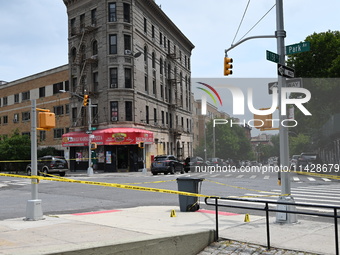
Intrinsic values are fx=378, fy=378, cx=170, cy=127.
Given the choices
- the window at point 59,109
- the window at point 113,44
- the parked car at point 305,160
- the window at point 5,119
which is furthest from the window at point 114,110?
the window at point 5,119

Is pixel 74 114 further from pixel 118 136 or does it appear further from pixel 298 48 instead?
pixel 298 48

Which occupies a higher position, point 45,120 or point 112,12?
point 112,12

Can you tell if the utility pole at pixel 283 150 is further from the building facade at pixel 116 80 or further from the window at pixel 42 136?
the window at pixel 42 136

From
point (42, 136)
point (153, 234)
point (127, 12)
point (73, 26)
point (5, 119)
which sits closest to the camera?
point (153, 234)

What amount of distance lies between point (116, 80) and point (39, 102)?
15.5 m

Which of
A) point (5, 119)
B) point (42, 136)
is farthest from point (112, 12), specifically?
point (5, 119)

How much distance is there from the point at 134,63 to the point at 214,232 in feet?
113

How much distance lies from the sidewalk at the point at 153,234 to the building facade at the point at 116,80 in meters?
26.9

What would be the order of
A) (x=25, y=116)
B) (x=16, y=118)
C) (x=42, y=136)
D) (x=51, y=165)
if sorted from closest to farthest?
(x=51, y=165), (x=42, y=136), (x=25, y=116), (x=16, y=118)

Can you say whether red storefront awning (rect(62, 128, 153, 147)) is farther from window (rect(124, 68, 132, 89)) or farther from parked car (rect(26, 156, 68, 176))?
parked car (rect(26, 156, 68, 176))

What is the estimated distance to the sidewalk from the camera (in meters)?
5.94

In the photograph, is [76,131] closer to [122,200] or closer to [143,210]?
[122,200]

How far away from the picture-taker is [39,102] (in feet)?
163

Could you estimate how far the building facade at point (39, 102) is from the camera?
46.6 meters
